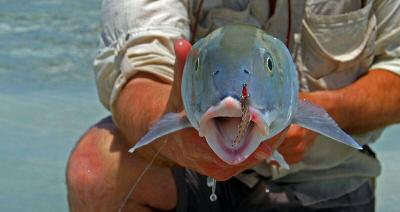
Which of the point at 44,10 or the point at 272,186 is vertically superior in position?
the point at 272,186

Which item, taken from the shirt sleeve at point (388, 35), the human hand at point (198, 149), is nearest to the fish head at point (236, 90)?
the human hand at point (198, 149)

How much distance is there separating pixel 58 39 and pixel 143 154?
9.79ft

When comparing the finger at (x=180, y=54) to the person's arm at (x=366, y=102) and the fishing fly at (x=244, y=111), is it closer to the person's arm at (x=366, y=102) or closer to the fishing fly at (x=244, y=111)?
the fishing fly at (x=244, y=111)

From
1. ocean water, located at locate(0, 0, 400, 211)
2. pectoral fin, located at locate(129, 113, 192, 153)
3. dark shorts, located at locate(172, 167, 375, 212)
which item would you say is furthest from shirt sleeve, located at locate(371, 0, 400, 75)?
pectoral fin, located at locate(129, 113, 192, 153)

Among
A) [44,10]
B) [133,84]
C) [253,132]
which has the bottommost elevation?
[44,10]

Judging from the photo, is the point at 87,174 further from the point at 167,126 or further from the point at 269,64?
the point at 269,64

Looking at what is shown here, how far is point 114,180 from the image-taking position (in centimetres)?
227

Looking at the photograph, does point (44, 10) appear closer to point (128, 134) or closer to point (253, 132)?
point (128, 134)

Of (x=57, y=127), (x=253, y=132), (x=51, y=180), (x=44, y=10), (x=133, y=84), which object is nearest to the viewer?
(x=253, y=132)

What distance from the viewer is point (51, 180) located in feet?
10.8

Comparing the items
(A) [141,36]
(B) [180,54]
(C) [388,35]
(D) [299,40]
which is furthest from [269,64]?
(C) [388,35]

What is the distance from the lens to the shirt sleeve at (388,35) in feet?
7.84

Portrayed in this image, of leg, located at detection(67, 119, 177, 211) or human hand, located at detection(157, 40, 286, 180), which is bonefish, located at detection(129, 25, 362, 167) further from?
leg, located at detection(67, 119, 177, 211)

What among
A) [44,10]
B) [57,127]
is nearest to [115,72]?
[57,127]
